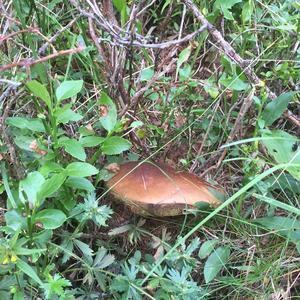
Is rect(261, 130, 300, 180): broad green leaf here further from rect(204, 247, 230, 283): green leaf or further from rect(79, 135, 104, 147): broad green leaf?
rect(79, 135, 104, 147): broad green leaf

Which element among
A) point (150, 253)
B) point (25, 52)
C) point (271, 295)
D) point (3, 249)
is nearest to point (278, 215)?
point (271, 295)

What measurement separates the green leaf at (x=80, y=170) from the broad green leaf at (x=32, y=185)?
0.27ft

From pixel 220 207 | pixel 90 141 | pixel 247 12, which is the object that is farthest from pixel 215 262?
pixel 247 12

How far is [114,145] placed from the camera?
1.45 metres

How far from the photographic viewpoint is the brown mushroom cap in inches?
55.6

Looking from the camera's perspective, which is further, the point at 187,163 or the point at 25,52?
the point at 25,52

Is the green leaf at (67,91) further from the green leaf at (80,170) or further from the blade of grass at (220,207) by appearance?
the blade of grass at (220,207)

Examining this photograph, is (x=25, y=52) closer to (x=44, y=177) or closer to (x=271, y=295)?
(x=44, y=177)

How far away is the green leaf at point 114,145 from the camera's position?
1.45m

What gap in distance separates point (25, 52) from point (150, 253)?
811mm

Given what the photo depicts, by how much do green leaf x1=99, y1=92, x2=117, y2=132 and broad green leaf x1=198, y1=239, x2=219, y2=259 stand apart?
0.42 meters

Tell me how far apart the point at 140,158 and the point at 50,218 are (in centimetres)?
→ 44

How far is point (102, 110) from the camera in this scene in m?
1.47

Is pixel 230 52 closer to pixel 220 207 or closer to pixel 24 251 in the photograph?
pixel 220 207
